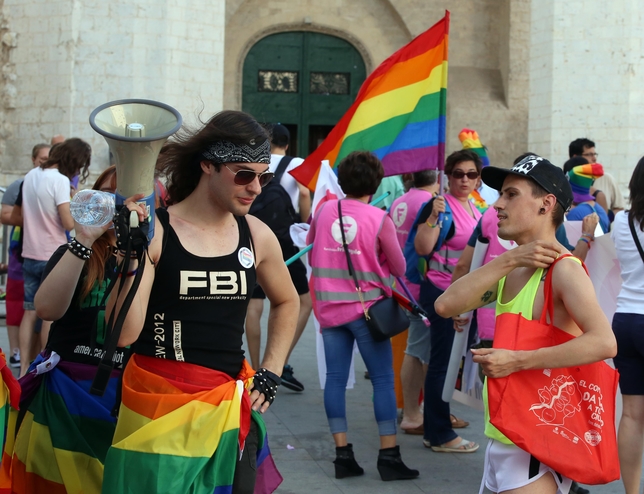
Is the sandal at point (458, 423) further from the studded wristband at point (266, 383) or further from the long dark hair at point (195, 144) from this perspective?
the long dark hair at point (195, 144)

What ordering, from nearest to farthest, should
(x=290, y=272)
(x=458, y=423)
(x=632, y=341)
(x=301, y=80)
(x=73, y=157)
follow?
(x=632, y=341) → (x=458, y=423) → (x=73, y=157) → (x=290, y=272) → (x=301, y=80)

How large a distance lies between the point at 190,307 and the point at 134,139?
69 cm

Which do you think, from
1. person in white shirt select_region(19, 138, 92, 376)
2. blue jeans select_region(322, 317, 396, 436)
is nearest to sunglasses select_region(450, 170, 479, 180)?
blue jeans select_region(322, 317, 396, 436)

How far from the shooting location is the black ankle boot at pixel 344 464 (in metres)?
5.18

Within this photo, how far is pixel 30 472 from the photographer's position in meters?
3.59

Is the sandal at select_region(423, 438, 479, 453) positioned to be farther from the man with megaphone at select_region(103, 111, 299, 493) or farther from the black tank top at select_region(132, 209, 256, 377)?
the black tank top at select_region(132, 209, 256, 377)

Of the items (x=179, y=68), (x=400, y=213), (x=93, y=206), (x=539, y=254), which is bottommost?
(x=539, y=254)

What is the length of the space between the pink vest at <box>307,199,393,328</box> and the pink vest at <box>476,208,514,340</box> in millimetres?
618

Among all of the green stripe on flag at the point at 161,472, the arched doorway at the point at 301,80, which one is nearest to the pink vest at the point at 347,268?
the green stripe on flag at the point at 161,472

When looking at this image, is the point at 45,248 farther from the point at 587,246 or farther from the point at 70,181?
the point at 587,246

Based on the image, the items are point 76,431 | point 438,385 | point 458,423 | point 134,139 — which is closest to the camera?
point 134,139

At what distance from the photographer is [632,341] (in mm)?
4453

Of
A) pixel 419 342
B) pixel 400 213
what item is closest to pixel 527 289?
pixel 419 342

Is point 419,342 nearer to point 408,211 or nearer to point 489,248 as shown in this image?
point 408,211
